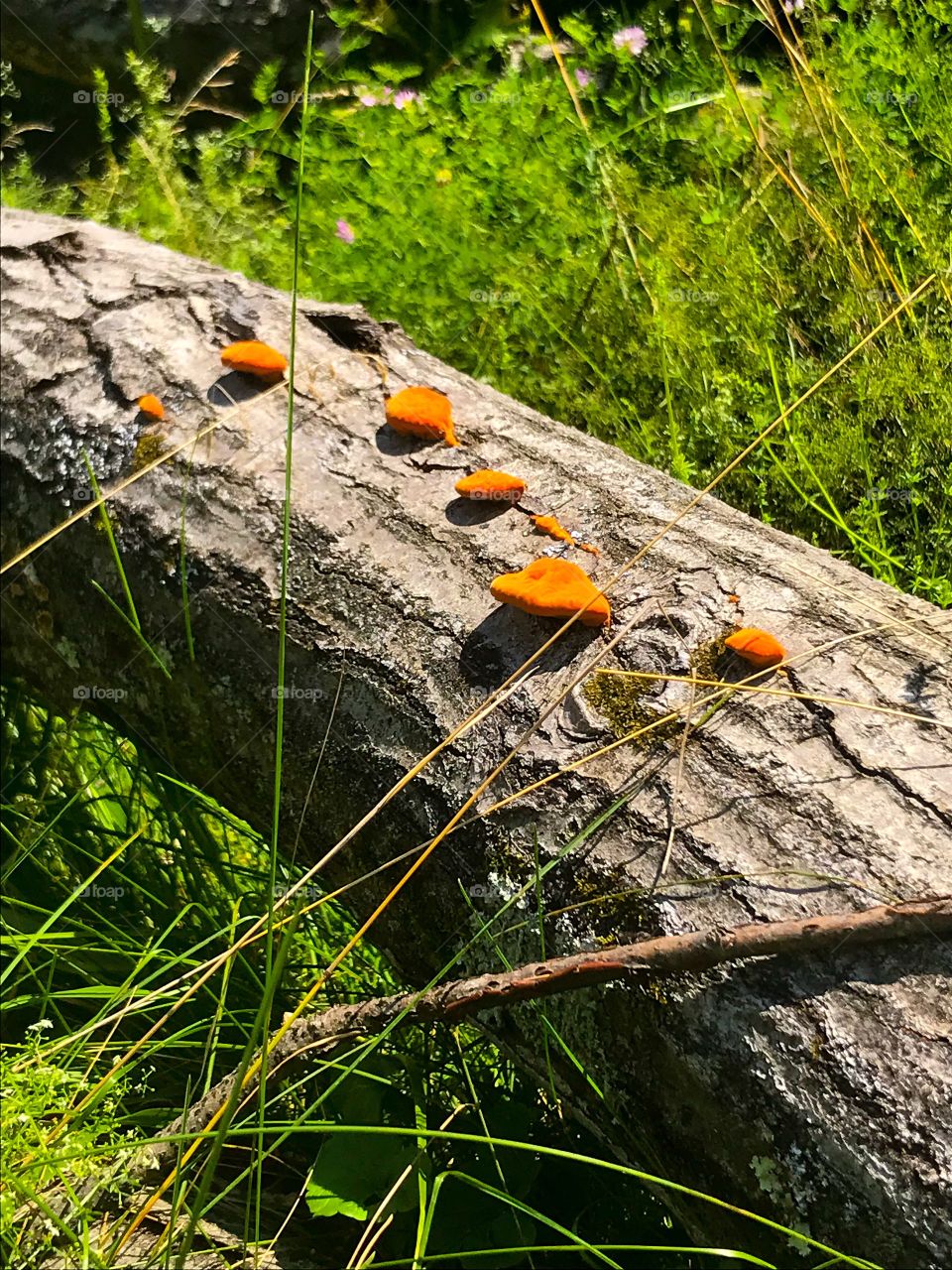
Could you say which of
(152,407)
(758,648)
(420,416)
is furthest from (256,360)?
(758,648)

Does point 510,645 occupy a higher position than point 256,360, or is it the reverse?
point 256,360

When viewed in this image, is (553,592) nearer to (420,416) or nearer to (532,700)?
(532,700)

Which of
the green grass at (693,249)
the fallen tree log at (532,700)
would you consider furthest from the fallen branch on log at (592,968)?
the green grass at (693,249)

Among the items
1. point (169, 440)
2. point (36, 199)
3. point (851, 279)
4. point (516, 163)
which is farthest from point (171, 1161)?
point (36, 199)

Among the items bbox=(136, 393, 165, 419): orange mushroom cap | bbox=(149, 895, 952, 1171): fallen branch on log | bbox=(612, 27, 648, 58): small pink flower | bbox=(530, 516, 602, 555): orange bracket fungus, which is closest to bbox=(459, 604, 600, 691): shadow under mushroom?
bbox=(530, 516, 602, 555): orange bracket fungus

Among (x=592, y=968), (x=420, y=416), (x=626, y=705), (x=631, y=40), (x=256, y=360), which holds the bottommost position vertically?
(x=592, y=968)
